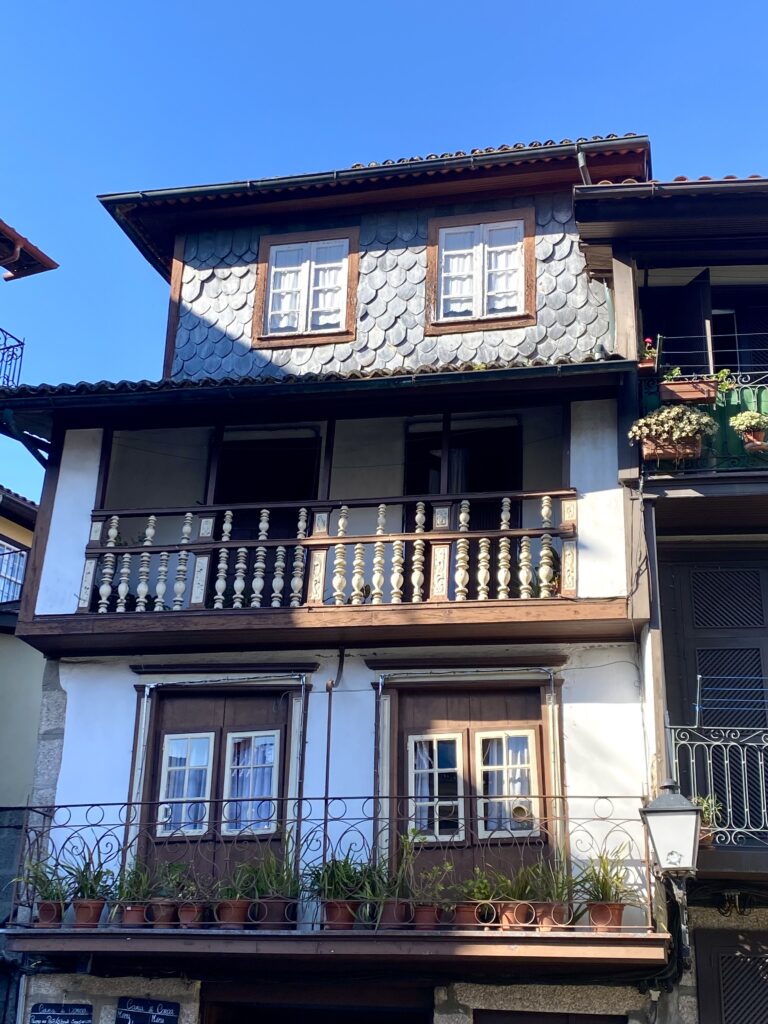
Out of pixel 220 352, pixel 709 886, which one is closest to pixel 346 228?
pixel 220 352

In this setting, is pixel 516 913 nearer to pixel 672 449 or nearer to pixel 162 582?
pixel 672 449

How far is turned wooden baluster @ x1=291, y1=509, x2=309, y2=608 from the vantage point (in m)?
13.1

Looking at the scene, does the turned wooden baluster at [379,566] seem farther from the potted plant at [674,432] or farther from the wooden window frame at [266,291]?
the wooden window frame at [266,291]

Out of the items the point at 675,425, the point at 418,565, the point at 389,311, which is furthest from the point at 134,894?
the point at 389,311

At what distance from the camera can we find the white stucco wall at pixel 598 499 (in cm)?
1251

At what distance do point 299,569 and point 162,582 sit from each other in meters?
1.63

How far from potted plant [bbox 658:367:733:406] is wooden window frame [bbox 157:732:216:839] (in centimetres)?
595

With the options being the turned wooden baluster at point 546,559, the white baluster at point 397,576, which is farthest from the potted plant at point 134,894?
the turned wooden baluster at point 546,559

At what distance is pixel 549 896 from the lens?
37.4 ft

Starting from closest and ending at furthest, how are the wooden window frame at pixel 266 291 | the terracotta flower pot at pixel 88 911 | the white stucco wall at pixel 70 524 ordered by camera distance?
the terracotta flower pot at pixel 88 911 < the white stucco wall at pixel 70 524 < the wooden window frame at pixel 266 291

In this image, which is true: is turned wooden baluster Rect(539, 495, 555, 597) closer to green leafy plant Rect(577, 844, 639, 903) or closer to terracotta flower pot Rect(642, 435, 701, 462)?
terracotta flower pot Rect(642, 435, 701, 462)

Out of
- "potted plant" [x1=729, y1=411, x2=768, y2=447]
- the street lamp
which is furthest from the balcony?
"potted plant" [x1=729, y1=411, x2=768, y2=447]

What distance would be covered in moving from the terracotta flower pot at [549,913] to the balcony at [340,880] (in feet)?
0.05

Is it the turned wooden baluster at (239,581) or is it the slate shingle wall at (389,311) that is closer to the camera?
the turned wooden baluster at (239,581)
